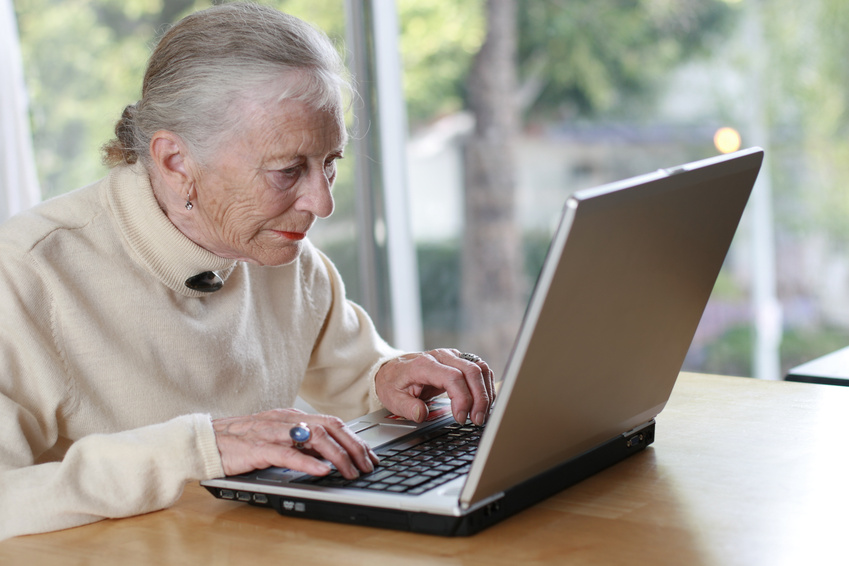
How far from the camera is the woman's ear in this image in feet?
4.47

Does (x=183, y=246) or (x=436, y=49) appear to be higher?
(x=436, y=49)

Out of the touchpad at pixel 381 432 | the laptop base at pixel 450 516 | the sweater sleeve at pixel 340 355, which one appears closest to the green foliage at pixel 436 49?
the sweater sleeve at pixel 340 355

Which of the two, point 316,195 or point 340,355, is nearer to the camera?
point 316,195

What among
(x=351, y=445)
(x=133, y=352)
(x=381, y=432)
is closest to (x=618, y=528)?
(x=351, y=445)

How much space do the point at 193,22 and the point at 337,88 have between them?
223mm

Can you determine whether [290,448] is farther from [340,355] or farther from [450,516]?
[340,355]

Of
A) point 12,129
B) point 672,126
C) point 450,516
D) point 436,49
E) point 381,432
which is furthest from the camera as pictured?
point 436,49

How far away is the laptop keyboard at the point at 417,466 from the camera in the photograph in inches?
37.2

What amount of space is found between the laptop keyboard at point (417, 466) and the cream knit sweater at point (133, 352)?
0.16 meters

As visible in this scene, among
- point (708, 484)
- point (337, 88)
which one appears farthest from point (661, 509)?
point (337, 88)

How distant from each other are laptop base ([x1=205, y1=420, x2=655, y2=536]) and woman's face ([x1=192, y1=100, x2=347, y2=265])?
0.46 metres

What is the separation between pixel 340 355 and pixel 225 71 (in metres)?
0.57

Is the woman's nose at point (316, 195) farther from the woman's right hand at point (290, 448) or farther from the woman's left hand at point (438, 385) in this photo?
the woman's right hand at point (290, 448)

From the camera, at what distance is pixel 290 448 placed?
3.26ft
